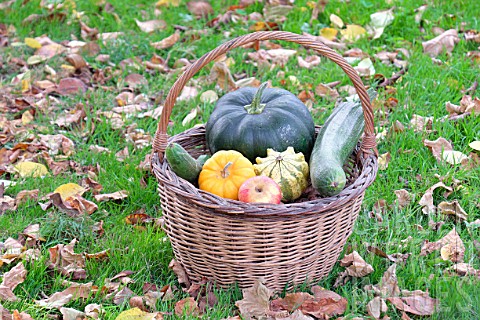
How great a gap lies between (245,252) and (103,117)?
79.7 inches

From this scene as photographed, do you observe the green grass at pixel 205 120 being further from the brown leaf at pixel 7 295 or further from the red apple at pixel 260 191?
the red apple at pixel 260 191

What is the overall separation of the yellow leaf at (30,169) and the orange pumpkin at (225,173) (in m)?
1.32

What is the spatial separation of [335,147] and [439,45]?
92.5 inches

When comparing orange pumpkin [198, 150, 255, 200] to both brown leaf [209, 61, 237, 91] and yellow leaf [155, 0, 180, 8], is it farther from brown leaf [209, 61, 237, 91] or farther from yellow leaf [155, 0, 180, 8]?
yellow leaf [155, 0, 180, 8]

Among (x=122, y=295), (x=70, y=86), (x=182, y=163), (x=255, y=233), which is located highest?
(x=182, y=163)

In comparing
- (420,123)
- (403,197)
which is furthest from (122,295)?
(420,123)

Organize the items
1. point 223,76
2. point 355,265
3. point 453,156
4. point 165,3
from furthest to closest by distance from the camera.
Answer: point 165,3 → point 223,76 → point 453,156 → point 355,265

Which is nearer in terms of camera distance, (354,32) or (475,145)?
(475,145)

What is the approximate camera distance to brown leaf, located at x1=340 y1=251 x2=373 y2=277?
2.86 metres

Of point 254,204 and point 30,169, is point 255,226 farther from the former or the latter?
point 30,169

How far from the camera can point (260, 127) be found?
9.80ft

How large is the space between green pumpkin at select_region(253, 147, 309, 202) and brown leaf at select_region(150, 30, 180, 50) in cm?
258

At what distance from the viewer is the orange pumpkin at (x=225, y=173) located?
2.74 meters

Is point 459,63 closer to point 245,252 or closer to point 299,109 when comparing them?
point 299,109
